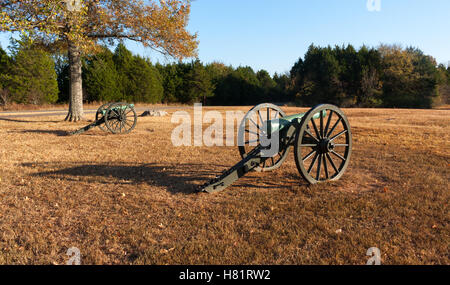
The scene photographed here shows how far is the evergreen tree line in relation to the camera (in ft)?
96.3

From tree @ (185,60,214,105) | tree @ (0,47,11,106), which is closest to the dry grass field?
tree @ (0,47,11,106)

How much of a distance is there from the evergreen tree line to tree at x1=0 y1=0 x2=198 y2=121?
1564 centimetres

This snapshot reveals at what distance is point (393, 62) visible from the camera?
38.8m

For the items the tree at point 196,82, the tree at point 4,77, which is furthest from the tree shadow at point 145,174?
the tree at point 196,82

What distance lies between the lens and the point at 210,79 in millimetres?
52625

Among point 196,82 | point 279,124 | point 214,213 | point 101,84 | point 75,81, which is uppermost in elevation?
point 196,82

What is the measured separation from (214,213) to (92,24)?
45.5 feet

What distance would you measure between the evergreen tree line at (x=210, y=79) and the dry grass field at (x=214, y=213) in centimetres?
2742

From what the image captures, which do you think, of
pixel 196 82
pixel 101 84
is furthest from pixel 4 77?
pixel 196 82

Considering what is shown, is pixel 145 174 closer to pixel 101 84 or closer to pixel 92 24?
pixel 92 24
